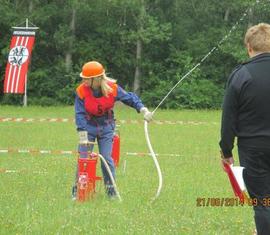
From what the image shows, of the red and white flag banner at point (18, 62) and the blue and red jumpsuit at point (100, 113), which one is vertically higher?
the blue and red jumpsuit at point (100, 113)

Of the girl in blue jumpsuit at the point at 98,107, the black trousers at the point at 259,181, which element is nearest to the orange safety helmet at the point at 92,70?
the girl in blue jumpsuit at the point at 98,107

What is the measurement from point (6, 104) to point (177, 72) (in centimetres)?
908

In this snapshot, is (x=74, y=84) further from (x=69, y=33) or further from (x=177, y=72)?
(x=177, y=72)

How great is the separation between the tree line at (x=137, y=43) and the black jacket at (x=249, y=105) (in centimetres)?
2587

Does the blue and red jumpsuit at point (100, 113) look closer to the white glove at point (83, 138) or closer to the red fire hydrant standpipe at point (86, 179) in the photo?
the white glove at point (83, 138)

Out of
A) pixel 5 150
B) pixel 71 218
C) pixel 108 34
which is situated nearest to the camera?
pixel 71 218


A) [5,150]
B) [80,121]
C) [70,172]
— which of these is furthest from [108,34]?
[80,121]

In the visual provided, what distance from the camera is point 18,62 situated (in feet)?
81.4

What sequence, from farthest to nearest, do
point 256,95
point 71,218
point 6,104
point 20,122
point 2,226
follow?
point 6,104
point 20,122
point 71,218
point 2,226
point 256,95

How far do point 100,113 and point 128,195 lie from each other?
1043 mm

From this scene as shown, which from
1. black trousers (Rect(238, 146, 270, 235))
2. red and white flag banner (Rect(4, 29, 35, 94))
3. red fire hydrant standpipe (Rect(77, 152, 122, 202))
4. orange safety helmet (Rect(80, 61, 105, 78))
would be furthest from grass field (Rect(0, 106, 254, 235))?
red and white flag banner (Rect(4, 29, 35, 94))

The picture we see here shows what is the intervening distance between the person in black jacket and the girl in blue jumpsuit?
2.29 meters

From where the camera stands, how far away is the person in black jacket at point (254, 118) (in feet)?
14.1

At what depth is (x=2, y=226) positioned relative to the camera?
16.8 ft
